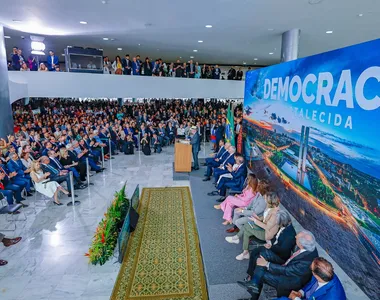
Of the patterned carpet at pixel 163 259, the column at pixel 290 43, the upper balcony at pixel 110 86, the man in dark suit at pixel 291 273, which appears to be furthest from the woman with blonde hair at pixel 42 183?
the column at pixel 290 43

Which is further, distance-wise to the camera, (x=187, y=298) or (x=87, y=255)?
(x=87, y=255)

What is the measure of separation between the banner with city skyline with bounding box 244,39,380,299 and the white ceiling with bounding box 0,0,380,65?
7.18 feet

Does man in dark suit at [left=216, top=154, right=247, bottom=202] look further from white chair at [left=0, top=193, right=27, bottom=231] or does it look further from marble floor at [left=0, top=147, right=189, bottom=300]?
white chair at [left=0, top=193, right=27, bottom=231]

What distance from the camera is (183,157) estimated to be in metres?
8.39

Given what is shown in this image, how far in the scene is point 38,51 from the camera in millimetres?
10555

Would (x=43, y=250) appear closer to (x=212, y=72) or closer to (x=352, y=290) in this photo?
(x=352, y=290)

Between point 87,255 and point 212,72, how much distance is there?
47.0 feet

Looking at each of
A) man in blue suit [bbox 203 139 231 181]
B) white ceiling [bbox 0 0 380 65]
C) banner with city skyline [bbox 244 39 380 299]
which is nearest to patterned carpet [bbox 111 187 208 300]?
man in blue suit [bbox 203 139 231 181]

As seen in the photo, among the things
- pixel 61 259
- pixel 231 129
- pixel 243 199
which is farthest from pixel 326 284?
pixel 231 129

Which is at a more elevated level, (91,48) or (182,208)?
(91,48)

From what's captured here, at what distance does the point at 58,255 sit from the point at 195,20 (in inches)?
275

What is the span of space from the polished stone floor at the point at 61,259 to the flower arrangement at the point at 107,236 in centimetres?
15

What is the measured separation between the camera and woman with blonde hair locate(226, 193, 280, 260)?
11.9 ft

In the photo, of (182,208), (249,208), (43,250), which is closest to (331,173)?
(249,208)
